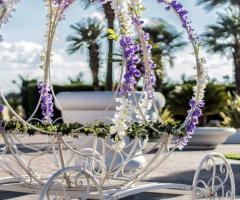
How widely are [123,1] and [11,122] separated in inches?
49.0

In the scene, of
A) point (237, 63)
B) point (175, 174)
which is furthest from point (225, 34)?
point (175, 174)

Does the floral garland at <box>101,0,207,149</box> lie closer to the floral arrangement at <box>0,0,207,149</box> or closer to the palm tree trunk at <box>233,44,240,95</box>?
the floral arrangement at <box>0,0,207,149</box>

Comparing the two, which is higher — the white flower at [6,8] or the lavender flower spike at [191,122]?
the white flower at [6,8]

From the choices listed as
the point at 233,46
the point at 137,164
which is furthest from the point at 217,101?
the point at 137,164

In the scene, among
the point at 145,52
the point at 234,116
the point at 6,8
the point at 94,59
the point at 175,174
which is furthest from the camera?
the point at 94,59

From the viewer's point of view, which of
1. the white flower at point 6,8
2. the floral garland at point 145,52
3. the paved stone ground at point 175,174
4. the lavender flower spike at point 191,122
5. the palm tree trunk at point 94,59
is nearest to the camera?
the white flower at point 6,8

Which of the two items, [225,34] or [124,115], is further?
[225,34]

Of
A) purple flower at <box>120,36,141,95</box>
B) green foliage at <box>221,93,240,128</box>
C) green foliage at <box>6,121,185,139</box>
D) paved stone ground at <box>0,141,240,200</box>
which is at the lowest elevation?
paved stone ground at <box>0,141,240,200</box>

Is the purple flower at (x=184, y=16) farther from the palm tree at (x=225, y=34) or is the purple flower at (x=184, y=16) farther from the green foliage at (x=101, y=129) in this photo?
the palm tree at (x=225, y=34)

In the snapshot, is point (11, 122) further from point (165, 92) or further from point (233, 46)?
point (233, 46)

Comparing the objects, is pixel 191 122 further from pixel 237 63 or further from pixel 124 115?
pixel 237 63

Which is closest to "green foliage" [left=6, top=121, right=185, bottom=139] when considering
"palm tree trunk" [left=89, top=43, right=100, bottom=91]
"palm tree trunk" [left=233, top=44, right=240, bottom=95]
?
"palm tree trunk" [left=233, top=44, right=240, bottom=95]

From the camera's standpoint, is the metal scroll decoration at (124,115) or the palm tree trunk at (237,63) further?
the palm tree trunk at (237,63)

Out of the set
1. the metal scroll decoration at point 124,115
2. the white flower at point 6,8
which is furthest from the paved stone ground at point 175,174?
the white flower at point 6,8
